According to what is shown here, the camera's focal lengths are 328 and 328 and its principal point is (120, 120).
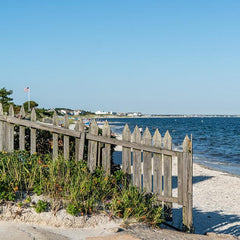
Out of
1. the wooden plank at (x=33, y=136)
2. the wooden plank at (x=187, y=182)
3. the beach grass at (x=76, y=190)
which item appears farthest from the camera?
the wooden plank at (x=33, y=136)

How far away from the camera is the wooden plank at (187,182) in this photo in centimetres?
571

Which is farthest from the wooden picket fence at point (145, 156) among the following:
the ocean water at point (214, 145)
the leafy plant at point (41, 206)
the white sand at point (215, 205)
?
the leafy plant at point (41, 206)

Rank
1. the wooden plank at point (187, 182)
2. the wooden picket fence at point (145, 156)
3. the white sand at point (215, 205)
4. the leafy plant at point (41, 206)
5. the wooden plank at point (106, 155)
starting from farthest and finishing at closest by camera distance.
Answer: the white sand at point (215, 205) → the wooden plank at point (106, 155) → the wooden picket fence at point (145, 156) → the wooden plank at point (187, 182) → the leafy plant at point (41, 206)

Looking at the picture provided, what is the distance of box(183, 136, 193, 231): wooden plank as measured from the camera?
18.7 feet

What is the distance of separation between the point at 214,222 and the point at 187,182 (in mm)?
2921

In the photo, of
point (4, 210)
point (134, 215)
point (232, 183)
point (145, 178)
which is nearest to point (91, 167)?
point (145, 178)

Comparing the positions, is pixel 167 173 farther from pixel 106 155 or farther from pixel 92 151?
pixel 92 151

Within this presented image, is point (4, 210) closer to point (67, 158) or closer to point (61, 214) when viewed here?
point (61, 214)

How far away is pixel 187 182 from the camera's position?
579 cm

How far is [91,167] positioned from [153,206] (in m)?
1.40

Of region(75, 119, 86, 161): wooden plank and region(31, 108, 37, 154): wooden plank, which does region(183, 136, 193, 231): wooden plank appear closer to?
region(75, 119, 86, 161): wooden plank

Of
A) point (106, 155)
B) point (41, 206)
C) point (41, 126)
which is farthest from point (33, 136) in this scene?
point (41, 206)

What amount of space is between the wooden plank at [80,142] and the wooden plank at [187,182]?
195 cm

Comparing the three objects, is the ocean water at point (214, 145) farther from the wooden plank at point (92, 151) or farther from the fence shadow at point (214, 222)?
the fence shadow at point (214, 222)
